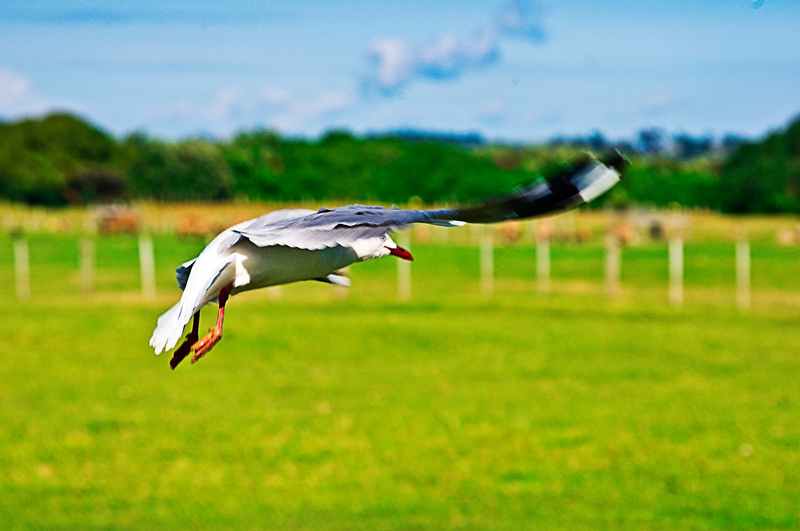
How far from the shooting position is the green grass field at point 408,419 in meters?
9.84

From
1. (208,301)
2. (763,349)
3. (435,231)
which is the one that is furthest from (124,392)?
(435,231)

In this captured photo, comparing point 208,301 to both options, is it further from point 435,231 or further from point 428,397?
point 435,231

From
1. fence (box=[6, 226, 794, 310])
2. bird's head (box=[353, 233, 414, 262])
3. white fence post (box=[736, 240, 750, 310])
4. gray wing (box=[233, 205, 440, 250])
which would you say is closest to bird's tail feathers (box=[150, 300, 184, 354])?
gray wing (box=[233, 205, 440, 250])

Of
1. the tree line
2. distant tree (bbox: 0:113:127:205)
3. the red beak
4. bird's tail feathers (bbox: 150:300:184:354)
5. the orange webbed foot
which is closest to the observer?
bird's tail feathers (bbox: 150:300:184:354)

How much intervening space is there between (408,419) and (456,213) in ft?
34.9

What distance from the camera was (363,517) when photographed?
9.63 meters

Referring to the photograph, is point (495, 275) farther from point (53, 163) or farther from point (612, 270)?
point (53, 163)

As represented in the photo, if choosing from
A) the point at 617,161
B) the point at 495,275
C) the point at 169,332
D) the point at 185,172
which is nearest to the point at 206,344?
the point at 169,332

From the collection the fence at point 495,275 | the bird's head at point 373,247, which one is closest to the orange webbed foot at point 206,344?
the bird's head at point 373,247

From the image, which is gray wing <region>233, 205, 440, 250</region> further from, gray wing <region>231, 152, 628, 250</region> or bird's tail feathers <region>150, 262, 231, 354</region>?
bird's tail feathers <region>150, 262, 231, 354</region>

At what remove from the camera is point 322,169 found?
89.1 feet

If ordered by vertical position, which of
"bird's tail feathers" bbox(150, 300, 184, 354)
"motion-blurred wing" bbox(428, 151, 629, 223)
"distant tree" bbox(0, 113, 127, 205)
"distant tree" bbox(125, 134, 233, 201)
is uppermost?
"distant tree" bbox(0, 113, 127, 205)

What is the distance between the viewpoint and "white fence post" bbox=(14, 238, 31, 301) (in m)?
25.5

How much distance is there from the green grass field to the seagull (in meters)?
7.28
